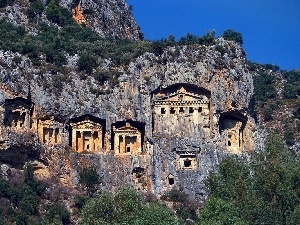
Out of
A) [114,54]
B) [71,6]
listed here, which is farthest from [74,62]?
[71,6]

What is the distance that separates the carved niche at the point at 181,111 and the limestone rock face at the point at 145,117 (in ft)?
0.30

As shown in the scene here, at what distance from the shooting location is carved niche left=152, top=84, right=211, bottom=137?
9512 cm

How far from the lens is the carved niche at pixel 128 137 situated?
9381cm

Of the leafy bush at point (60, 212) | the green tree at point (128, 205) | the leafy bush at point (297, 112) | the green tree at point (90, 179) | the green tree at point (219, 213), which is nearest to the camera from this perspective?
the green tree at point (219, 213)

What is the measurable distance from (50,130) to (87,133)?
3.70 metres

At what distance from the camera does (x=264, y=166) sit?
7312 cm

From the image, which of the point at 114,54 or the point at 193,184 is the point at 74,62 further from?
the point at 193,184

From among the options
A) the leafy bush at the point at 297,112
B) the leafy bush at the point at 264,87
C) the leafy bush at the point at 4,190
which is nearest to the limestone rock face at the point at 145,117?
the leafy bush at the point at 4,190

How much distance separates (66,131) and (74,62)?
7081 millimetres

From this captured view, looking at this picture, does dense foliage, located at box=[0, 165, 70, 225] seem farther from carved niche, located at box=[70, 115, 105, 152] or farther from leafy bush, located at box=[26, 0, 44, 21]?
leafy bush, located at box=[26, 0, 44, 21]

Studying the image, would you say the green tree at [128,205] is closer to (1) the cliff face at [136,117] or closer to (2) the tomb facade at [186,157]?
(1) the cliff face at [136,117]

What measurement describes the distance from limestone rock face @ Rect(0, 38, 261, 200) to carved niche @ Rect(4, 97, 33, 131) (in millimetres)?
142

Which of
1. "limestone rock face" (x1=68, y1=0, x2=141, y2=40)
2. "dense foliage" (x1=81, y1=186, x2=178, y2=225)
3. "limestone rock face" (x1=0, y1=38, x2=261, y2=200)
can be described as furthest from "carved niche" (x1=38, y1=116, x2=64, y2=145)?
"limestone rock face" (x1=68, y1=0, x2=141, y2=40)

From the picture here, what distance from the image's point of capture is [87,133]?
307ft
